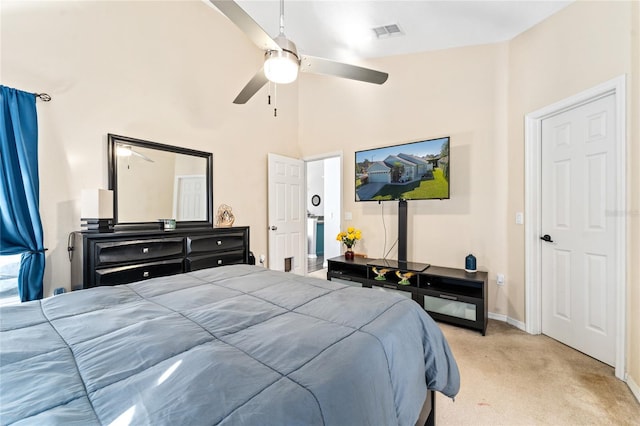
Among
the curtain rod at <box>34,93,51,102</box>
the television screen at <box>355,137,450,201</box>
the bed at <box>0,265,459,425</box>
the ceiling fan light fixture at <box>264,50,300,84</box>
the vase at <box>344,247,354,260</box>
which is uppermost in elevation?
the ceiling fan light fixture at <box>264,50,300,84</box>

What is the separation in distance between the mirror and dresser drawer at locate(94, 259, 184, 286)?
53 centimetres

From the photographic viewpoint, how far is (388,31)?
3.26 metres

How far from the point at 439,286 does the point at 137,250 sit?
2983mm

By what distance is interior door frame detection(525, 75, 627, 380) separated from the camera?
206 cm

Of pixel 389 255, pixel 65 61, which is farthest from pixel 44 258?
pixel 389 255

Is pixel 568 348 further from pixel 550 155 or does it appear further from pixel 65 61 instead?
pixel 65 61

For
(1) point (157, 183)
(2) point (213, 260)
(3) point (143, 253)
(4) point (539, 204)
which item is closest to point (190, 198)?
(1) point (157, 183)

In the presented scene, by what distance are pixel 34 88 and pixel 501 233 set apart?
14.9 ft

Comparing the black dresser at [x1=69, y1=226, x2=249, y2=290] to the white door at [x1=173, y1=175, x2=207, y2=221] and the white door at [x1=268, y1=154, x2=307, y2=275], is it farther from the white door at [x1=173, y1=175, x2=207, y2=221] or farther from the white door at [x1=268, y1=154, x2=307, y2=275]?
the white door at [x1=268, y1=154, x2=307, y2=275]

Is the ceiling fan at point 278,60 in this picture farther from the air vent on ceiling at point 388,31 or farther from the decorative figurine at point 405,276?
the decorative figurine at point 405,276

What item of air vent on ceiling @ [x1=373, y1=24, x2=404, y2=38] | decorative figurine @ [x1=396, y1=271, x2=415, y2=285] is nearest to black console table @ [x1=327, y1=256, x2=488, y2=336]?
decorative figurine @ [x1=396, y1=271, x2=415, y2=285]

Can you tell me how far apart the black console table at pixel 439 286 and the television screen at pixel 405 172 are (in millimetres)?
842

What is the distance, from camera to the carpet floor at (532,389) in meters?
1.67

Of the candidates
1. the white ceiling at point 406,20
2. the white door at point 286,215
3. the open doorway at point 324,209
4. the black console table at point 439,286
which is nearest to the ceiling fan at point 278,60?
the white ceiling at point 406,20
